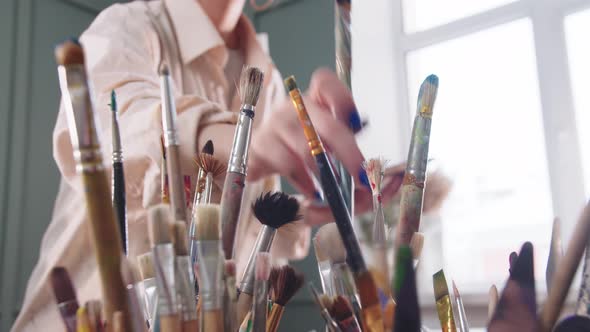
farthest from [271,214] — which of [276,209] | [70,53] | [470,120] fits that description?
[470,120]

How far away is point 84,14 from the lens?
0.98 m

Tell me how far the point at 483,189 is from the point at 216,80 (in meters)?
0.52

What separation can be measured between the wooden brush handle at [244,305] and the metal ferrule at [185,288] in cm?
5

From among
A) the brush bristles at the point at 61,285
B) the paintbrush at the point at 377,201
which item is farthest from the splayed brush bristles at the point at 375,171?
the brush bristles at the point at 61,285

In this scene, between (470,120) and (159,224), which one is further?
(470,120)

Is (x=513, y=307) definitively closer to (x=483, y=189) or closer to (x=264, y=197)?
(x=264, y=197)

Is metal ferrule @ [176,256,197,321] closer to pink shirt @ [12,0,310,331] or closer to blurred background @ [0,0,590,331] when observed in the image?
pink shirt @ [12,0,310,331]

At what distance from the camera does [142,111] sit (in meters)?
0.33

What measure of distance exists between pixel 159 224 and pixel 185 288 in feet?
0.06

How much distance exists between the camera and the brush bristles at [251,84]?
0.61 feet

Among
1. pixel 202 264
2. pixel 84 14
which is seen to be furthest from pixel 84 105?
pixel 84 14

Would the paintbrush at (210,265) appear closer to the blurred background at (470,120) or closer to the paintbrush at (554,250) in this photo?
the paintbrush at (554,250)

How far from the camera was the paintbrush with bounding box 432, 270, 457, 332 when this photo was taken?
0.17m

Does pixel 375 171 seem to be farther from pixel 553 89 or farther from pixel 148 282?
pixel 553 89
